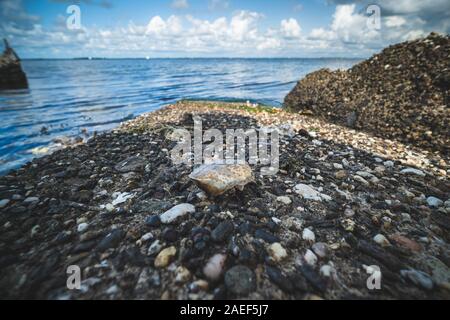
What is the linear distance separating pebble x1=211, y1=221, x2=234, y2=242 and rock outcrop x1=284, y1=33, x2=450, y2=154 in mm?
5528

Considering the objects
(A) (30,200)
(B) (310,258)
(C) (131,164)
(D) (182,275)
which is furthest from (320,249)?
(A) (30,200)

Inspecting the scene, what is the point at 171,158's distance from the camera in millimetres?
4441

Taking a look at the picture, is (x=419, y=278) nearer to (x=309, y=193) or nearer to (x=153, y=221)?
(x=309, y=193)

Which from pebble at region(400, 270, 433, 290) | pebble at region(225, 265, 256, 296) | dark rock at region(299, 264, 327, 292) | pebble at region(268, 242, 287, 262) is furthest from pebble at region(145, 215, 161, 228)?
pebble at region(400, 270, 433, 290)

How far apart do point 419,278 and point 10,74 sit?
30.5m

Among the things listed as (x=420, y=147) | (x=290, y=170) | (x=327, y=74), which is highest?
(x=327, y=74)

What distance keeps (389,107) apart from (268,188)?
5.60 metres

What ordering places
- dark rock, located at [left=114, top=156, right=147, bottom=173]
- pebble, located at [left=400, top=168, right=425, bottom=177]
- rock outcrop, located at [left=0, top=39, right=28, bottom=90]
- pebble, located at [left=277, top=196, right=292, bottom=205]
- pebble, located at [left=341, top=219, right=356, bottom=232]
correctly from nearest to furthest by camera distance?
1. pebble, located at [left=341, top=219, right=356, bottom=232]
2. pebble, located at [left=277, top=196, right=292, bottom=205]
3. pebble, located at [left=400, top=168, right=425, bottom=177]
4. dark rock, located at [left=114, top=156, right=147, bottom=173]
5. rock outcrop, located at [left=0, top=39, right=28, bottom=90]

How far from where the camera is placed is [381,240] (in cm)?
225

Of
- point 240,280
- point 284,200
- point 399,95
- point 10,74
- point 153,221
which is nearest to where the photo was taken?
point 240,280

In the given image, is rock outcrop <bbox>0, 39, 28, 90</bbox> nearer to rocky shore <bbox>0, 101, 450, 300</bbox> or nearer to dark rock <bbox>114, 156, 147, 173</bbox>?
rocky shore <bbox>0, 101, 450, 300</bbox>

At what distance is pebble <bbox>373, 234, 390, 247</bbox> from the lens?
222cm
